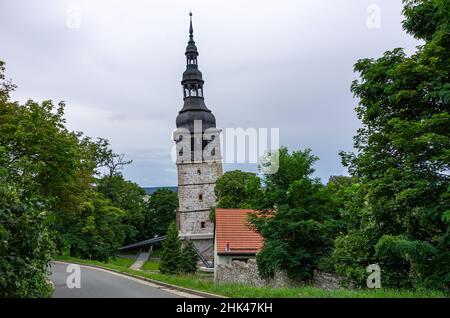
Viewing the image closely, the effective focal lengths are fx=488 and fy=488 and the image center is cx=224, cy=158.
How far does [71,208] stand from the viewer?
21.3m

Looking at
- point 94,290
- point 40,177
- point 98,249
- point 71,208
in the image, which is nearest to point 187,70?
point 98,249

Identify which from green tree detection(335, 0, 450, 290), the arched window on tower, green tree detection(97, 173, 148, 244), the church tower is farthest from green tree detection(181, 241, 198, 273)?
green tree detection(335, 0, 450, 290)

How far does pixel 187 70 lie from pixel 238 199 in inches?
618

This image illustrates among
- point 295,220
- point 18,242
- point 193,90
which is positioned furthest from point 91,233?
point 18,242

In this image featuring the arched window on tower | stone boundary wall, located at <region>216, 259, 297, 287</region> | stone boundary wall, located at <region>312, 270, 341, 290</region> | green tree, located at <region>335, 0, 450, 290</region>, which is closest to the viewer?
green tree, located at <region>335, 0, 450, 290</region>

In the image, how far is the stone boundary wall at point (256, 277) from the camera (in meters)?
17.5

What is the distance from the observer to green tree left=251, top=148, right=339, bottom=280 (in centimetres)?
1866

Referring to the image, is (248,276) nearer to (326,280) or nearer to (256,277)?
(256,277)

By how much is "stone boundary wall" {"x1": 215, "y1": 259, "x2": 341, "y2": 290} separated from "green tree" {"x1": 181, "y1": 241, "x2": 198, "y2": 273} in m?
12.3

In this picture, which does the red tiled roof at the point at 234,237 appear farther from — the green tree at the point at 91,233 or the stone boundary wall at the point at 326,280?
the stone boundary wall at the point at 326,280

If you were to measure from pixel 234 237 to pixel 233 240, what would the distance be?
263 mm

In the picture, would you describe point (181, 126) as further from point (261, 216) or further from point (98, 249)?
point (261, 216)

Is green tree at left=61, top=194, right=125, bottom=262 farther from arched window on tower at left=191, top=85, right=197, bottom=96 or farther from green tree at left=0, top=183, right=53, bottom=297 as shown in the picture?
green tree at left=0, top=183, right=53, bottom=297

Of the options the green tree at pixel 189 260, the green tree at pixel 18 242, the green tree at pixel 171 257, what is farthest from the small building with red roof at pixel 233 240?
the green tree at pixel 18 242
